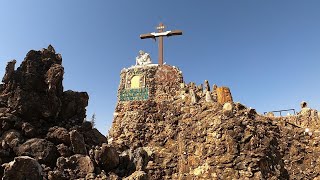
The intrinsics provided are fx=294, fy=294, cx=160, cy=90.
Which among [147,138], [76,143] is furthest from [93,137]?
[147,138]

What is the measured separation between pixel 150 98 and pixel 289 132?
1491 cm

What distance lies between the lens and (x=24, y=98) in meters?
20.6

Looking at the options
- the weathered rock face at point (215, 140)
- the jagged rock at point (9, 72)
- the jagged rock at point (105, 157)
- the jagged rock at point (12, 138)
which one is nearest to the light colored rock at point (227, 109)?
the weathered rock face at point (215, 140)

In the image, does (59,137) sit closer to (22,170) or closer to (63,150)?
(63,150)

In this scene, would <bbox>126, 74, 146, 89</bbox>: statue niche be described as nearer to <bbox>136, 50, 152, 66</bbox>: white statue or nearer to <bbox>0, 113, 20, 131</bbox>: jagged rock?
<bbox>136, 50, 152, 66</bbox>: white statue

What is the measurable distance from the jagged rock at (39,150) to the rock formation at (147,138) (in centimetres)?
6

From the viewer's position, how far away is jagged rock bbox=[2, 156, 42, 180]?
49.6 feet

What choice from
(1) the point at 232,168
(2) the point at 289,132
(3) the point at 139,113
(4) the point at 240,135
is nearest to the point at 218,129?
(4) the point at 240,135

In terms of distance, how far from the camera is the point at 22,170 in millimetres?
15391

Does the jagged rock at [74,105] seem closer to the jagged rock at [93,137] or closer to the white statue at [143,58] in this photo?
the jagged rock at [93,137]

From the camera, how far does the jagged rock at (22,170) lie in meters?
15.1

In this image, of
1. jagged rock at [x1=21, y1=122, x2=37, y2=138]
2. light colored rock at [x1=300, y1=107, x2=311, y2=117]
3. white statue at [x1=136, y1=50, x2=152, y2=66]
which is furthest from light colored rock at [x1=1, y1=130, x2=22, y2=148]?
light colored rock at [x1=300, y1=107, x2=311, y2=117]

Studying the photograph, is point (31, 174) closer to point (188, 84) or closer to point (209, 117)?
point (209, 117)

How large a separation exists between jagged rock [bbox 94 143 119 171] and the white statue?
63.1 feet
